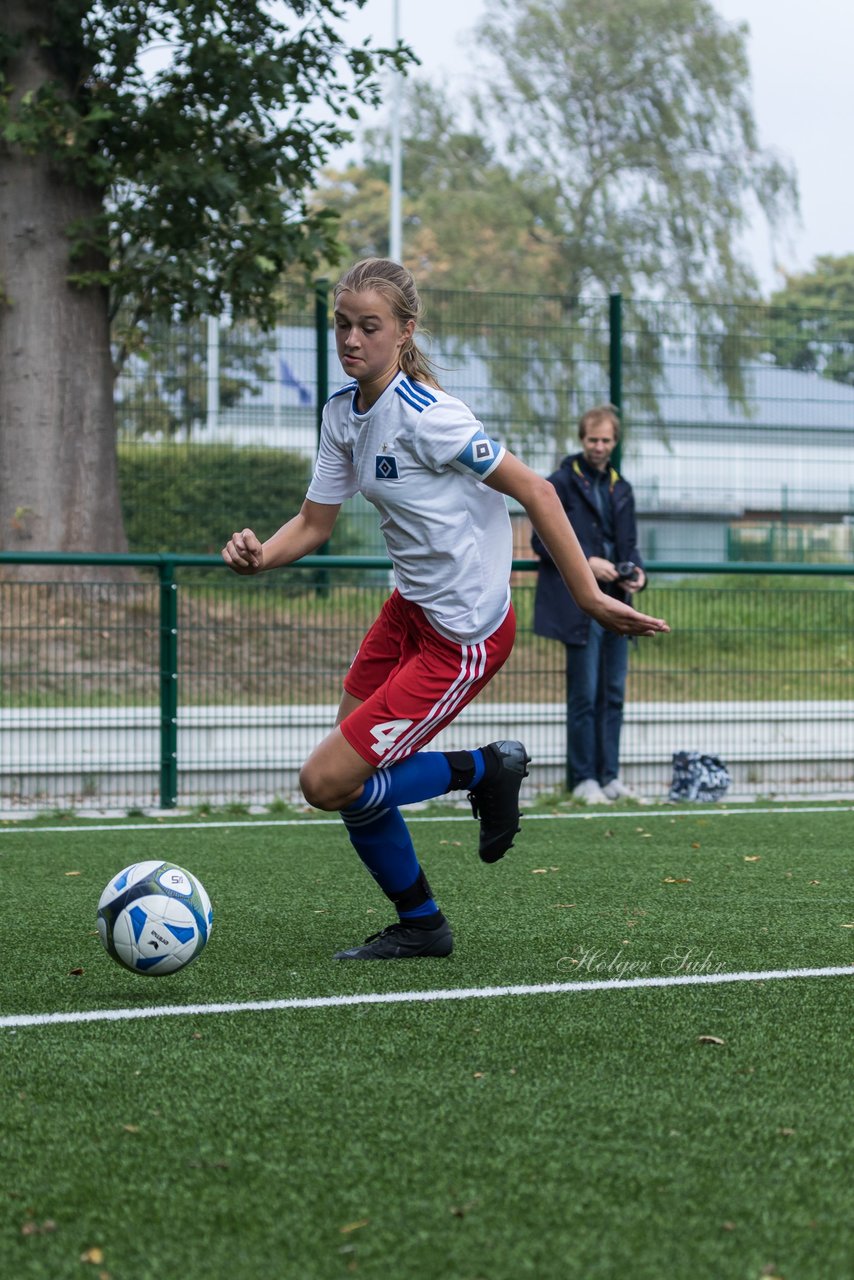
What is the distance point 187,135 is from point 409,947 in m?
9.59

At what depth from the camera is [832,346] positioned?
14.5 meters

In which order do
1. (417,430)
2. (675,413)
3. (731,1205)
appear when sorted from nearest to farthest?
(731,1205), (417,430), (675,413)

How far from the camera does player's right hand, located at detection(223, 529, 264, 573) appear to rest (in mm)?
4398

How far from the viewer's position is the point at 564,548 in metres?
4.41

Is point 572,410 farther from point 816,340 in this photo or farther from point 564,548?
point 564,548

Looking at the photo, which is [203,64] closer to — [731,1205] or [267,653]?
[267,653]

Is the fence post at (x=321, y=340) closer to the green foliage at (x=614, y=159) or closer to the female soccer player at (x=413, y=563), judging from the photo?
the female soccer player at (x=413, y=563)

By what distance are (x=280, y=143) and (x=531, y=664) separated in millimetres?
5571

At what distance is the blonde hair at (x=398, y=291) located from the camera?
14.3 feet

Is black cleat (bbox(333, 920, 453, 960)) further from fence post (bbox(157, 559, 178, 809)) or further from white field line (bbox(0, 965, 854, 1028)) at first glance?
fence post (bbox(157, 559, 178, 809))

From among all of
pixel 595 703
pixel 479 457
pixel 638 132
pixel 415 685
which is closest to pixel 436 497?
pixel 479 457

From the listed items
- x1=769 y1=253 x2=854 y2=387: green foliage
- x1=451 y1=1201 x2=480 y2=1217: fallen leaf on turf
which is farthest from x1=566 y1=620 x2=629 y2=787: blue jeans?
x1=451 y1=1201 x2=480 y2=1217: fallen leaf on turf

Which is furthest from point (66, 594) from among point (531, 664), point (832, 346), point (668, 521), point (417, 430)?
point (832, 346)

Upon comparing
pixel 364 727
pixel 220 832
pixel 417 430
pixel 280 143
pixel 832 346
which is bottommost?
pixel 220 832
